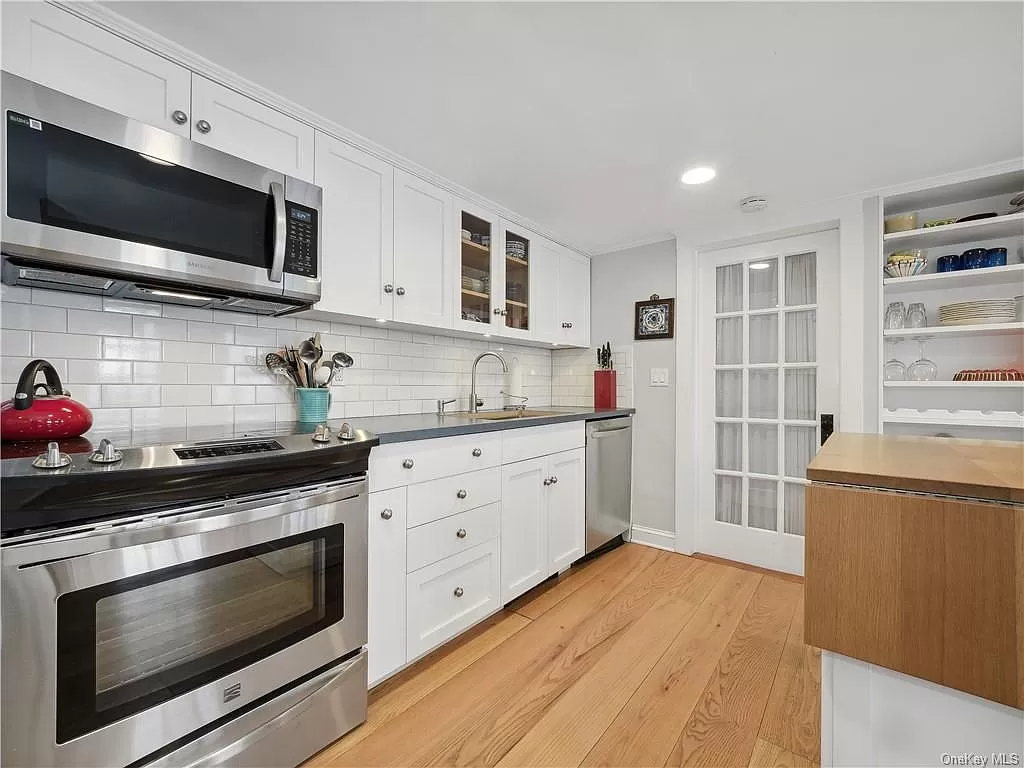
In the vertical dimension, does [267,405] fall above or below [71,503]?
above

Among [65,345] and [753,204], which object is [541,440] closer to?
[753,204]

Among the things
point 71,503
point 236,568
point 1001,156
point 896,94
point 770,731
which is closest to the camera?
point 71,503

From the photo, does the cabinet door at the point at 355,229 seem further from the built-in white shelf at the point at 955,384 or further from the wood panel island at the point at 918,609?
the built-in white shelf at the point at 955,384

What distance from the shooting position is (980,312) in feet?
7.39

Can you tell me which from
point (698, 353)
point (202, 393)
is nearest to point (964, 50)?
point (698, 353)

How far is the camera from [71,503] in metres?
1.01

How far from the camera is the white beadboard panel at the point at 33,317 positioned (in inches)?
54.8

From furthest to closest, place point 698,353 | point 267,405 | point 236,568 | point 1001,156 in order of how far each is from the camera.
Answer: point 698,353, point 1001,156, point 267,405, point 236,568

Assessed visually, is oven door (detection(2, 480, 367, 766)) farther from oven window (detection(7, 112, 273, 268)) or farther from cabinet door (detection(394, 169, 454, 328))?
cabinet door (detection(394, 169, 454, 328))

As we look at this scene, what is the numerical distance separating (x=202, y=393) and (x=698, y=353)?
2779mm

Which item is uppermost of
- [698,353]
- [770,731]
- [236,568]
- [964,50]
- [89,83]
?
[964,50]

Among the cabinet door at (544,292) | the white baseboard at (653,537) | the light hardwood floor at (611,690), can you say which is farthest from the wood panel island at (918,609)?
the white baseboard at (653,537)

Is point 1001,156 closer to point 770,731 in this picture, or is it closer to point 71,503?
point 770,731

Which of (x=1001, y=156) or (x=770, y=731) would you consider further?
(x=1001, y=156)
